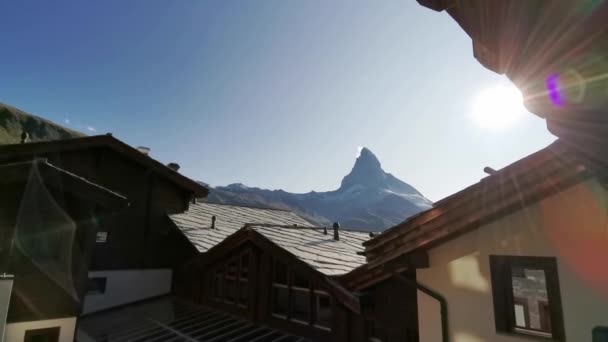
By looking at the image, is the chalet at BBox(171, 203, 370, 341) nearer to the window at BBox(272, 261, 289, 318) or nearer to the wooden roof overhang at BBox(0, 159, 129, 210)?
the window at BBox(272, 261, 289, 318)

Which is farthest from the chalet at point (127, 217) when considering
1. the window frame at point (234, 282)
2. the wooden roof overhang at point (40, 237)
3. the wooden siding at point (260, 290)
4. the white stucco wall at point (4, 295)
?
the white stucco wall at point (4, 295)

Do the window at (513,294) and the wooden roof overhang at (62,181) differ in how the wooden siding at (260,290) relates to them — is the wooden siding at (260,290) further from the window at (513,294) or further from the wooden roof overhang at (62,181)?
the wooden roof overhang at (62,181)

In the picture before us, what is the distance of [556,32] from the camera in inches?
84.1

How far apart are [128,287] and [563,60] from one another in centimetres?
1728

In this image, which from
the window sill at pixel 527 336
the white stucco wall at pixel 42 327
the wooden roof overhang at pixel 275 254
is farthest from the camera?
Answer: the wooden roof overhang at pixel 275 254

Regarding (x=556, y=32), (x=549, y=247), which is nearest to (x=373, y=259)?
(x=549, y=247)

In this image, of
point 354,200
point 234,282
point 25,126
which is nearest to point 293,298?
point 234,282

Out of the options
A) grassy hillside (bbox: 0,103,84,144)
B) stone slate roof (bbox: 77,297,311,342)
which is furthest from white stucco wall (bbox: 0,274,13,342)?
grassy hillside (bbox: 0,103,84,144)

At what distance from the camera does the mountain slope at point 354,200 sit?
11206 cm

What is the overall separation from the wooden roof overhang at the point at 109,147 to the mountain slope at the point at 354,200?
80.1 metres

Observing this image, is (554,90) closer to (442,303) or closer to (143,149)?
(442,303)

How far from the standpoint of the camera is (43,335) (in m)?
7.50

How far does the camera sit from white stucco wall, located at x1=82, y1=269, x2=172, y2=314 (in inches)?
553

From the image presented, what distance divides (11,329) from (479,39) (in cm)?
992
